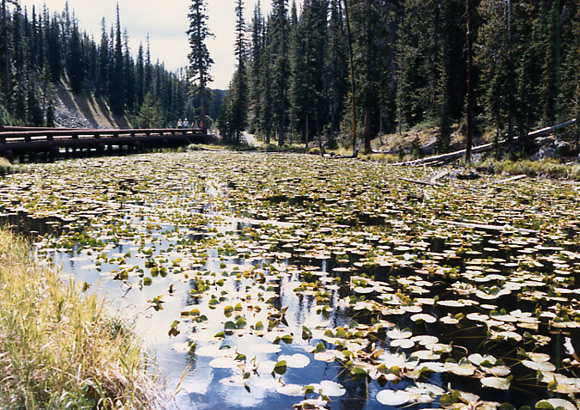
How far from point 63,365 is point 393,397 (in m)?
2.17

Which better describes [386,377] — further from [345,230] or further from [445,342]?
[345,230]

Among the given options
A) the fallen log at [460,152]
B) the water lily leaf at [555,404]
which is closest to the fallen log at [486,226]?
the water lily leaf at [555,404]

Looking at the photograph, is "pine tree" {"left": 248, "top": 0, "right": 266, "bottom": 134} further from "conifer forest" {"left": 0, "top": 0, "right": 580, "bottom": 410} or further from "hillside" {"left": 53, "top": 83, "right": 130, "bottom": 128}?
"conifer forest" {"left": 0, "top": 0, "right": 580, "bottom": 410}

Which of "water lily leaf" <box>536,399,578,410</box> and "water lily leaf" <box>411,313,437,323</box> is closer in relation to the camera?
"water lily leaf" <box>536,399,578,410</box>

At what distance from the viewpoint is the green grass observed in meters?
18.3

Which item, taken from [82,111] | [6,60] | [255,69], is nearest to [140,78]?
[82,111]

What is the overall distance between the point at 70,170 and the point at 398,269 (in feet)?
57.4

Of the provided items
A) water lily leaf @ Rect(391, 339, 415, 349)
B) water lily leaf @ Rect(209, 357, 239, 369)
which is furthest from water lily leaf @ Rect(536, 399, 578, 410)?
water lily leaf @ Rect(209, 357, 239, 369)

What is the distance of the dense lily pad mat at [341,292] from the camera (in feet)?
10.5

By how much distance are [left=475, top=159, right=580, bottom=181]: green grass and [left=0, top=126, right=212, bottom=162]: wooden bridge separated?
23.2 meters

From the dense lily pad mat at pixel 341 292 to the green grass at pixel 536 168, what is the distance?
27.9 ft

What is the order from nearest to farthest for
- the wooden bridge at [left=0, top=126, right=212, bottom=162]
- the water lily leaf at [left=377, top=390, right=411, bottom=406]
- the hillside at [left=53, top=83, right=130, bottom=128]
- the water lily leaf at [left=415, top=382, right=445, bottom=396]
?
the water lily leaf at [left=377, top=390, right=411, bottom=406] < the water lily leaf at [left=415, top=382, right=445, bottom=396] < the wooden bridge at [left=0, top=126, right=212, bottom=162] < the hillside at [left=53, top=83, right=130, bottom=128]

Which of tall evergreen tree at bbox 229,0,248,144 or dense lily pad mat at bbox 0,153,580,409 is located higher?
tall evergreen tree at bbox 229,0,248,144

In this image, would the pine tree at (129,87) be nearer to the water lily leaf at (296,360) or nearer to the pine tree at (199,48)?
the pine tree at (199,48)
